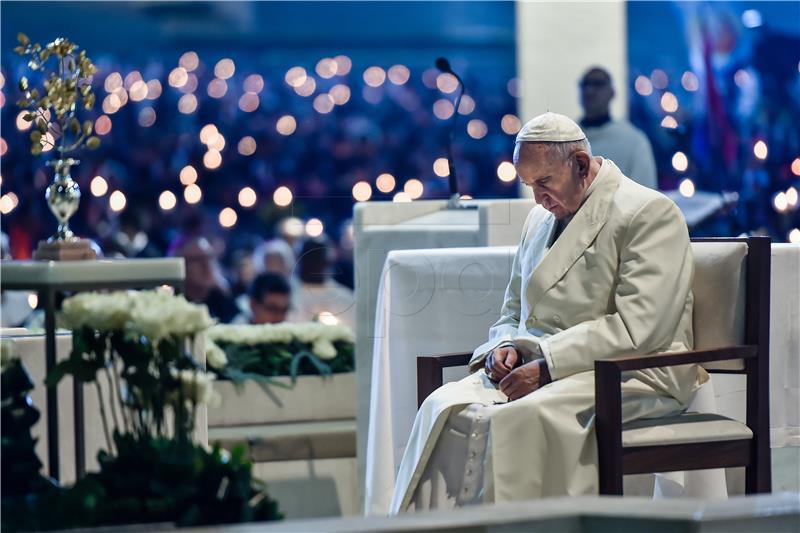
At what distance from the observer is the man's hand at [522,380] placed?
3.63 meters

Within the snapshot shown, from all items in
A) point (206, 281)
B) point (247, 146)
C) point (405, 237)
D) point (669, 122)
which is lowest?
point (206, 281)

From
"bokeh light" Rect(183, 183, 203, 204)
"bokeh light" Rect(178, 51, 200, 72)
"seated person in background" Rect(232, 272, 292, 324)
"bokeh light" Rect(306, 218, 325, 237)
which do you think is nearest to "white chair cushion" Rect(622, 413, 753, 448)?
"bokeh light" Rect(306, 218, 325, 237)

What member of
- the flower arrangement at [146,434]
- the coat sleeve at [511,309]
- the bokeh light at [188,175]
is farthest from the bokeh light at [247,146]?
the flower arrangement at [146,434]

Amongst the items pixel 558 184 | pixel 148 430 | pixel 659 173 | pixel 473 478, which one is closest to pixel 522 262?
pixel 558 184

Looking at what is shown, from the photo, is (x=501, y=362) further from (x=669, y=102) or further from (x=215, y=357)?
(x=669, y=102)

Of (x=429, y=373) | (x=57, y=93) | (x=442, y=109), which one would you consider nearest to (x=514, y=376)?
(x=429, y=373)

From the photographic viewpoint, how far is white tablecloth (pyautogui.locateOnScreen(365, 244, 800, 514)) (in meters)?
4.31

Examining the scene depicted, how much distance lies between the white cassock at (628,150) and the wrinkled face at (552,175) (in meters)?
2.94

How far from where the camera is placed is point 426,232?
15.8 feet

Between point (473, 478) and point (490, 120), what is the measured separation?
498 centimetres

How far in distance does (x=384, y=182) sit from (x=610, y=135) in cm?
177

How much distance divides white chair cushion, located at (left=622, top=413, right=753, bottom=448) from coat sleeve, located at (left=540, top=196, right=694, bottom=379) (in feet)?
0.65

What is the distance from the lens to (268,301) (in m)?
6.30

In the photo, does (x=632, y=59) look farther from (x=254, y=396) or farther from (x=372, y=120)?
(x=254, y=396)
